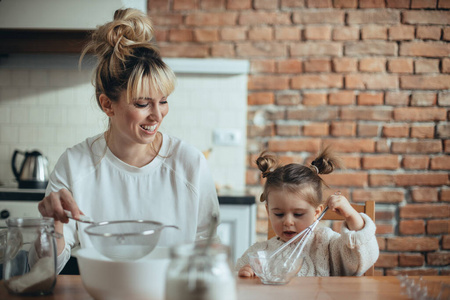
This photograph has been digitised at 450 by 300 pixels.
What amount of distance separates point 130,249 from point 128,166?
0.70 metres

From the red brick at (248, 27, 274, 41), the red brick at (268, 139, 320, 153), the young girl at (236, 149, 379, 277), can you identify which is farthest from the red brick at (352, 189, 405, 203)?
the young girl at (236, 149, 379, 277)

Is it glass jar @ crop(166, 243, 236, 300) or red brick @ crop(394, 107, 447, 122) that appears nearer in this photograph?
glass jar @ crop(166, 243, 236, 300)

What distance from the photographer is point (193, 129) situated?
2.82m

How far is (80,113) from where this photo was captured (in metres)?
2.82

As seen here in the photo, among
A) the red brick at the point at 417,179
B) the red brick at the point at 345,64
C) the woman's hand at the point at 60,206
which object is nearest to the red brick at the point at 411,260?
the red brick at the point at 417,179

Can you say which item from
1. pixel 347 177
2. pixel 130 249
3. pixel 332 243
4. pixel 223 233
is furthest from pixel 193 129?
pixel 130 249

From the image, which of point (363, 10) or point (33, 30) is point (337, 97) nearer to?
point (363, 10)

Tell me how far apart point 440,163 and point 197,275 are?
2.52m

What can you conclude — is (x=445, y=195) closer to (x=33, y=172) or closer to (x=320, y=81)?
(x=320, y=81)

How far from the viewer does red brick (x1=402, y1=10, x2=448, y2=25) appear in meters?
2.78

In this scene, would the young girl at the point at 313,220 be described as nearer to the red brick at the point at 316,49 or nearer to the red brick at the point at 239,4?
the red brick at the point at 316,49

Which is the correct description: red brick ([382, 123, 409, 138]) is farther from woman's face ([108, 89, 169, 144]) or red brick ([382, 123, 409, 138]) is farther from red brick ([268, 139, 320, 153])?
woman's face ([108, 89, 169, 144])

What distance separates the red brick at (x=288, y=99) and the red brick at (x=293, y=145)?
23 centimetres

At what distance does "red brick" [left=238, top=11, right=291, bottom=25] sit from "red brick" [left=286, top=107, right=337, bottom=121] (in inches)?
21.7
